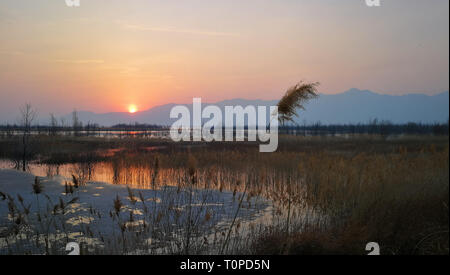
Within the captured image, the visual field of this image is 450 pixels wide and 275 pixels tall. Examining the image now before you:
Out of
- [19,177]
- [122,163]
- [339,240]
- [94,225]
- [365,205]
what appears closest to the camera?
[339,240]

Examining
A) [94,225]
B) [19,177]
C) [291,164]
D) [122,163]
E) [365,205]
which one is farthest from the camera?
[122,163]

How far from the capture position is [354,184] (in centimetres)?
841
